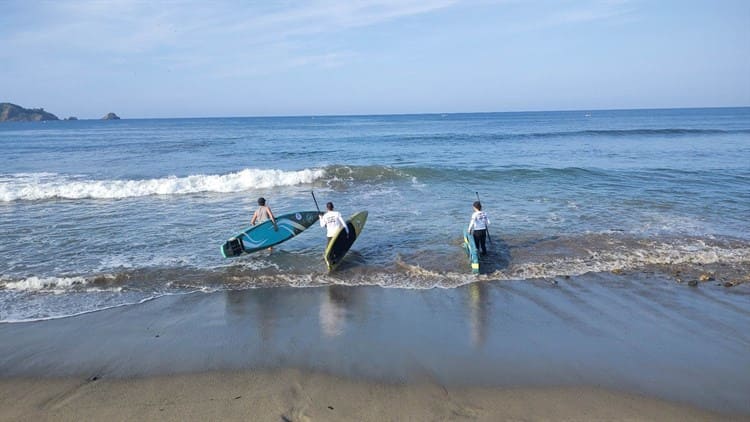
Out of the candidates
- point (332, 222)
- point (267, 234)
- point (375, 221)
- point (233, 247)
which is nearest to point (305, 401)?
point (332, 222)

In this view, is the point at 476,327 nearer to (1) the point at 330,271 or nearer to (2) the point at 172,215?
(1) the point at 330,271

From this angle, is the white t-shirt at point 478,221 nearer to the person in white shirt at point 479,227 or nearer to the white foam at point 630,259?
the person in white shirt at point 479,227

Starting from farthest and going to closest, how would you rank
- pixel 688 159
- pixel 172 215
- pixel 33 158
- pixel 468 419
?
pixel 33 158, pixel 688 159, pixel 172 215, pixel 468 419

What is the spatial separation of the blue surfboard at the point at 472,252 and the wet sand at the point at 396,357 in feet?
3.13

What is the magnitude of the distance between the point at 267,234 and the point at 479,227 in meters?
5.14

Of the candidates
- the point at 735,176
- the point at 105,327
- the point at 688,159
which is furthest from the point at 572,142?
the point at 105,327

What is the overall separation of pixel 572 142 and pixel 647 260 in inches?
1301

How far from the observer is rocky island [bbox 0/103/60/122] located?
130125mm

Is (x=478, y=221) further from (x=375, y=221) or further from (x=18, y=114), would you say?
(x=18, y=114)

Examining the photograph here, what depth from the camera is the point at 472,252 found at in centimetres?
1020

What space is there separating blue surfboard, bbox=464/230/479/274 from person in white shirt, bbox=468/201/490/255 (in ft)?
0.59

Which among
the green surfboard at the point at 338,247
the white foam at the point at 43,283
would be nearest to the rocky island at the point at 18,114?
the white foam at the point at 43,283

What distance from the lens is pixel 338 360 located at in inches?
247

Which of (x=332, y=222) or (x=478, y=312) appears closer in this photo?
(x=478, y=312)
